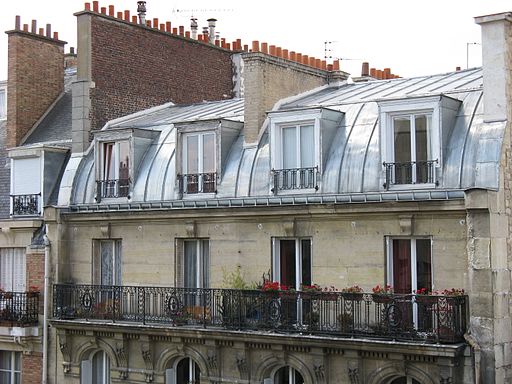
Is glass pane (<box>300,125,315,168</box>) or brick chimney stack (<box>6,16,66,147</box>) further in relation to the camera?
brick chimney stack (<box>6,16,66,147</box>)

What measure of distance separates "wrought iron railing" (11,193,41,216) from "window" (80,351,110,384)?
13.6ft

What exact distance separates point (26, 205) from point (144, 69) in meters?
5.19

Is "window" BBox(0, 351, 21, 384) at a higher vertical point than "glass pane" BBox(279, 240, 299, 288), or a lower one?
lower

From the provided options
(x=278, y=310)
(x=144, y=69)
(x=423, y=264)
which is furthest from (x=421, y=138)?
(x=144, y=69)

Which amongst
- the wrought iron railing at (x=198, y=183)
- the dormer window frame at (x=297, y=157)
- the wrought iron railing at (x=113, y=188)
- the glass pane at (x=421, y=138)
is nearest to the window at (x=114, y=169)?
the wrought iron railing at (x=113, y=188)

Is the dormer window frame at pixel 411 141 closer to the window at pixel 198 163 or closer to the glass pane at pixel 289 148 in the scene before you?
the glass pane at pixel 289 148

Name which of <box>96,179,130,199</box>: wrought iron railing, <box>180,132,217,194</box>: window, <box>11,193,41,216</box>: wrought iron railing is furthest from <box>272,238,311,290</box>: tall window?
<box>11,193,41,216</box>: wrought iron railing

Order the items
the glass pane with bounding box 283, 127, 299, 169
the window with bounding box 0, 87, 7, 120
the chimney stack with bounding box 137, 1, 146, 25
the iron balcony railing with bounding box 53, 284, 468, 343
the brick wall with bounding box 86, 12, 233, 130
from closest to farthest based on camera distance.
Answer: the iron balcony railing with bounding box 53, 284, 468, 343 < the glass pane with bounding box 283, 127, 299, 169 < the brick wall with bounding box 86, 12, 233, 130 < the chimney stack with bounding box 137, 1, 146, 25 < the window with bounding box 0, 87, 7, 120

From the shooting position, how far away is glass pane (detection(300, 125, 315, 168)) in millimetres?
20062

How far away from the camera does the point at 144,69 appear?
2639 cm

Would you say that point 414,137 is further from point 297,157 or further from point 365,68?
point 365,68

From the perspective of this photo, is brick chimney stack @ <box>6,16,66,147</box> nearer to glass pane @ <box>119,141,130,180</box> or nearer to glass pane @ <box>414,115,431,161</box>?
glass pane @ <box>119,141,130,180</box>

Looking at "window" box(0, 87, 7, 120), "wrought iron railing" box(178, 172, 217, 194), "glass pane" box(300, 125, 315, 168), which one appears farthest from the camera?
"window" box(0, 87, 7, 120)

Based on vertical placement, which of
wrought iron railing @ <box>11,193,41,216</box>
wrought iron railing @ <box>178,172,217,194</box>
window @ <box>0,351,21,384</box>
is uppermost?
wrought iron railing @ <box>178,172,217,194</box>
